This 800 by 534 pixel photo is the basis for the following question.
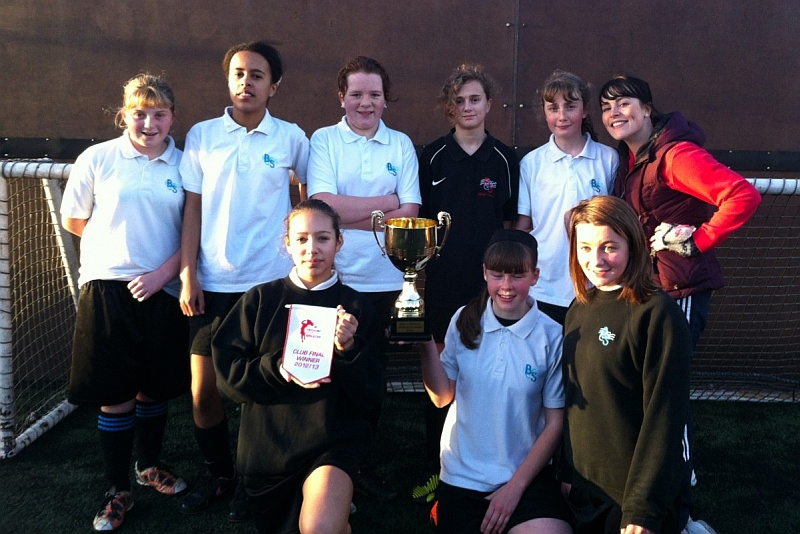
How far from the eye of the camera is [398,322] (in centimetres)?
234

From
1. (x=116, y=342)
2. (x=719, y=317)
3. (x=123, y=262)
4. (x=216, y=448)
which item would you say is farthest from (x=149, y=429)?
(x=719, y=317)

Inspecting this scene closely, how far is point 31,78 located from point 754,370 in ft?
15.7

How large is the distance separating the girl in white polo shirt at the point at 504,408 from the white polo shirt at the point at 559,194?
22.1 inches

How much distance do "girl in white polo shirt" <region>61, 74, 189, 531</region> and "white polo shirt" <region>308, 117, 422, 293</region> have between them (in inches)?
24.1

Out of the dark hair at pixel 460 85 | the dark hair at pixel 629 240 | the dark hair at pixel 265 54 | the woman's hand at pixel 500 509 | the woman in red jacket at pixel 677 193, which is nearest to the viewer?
the dark hair at pixel 629 240

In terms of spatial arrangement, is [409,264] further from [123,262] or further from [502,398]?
[123,262]

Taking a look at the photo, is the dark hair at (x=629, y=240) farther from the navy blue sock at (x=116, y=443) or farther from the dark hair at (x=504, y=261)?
the navy blue sock at (x=116, y=443)

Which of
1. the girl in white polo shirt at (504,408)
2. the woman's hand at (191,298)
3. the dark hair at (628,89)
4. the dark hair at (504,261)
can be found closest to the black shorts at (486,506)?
the girl in white polo shirt at (504,408)

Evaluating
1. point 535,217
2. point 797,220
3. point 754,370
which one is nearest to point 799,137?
point 797,220

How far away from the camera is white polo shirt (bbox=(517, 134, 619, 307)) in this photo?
3.00 metres

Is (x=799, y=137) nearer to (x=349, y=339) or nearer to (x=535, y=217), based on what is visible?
(x=535, y=217)

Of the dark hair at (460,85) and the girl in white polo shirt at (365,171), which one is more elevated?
the dark hair at (460,85)

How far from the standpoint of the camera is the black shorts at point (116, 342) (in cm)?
287

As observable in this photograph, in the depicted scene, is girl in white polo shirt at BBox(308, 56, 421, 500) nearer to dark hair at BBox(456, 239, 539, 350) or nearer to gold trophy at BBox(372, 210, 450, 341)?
gold trophy at BBox(372, 210, 450, 341)
